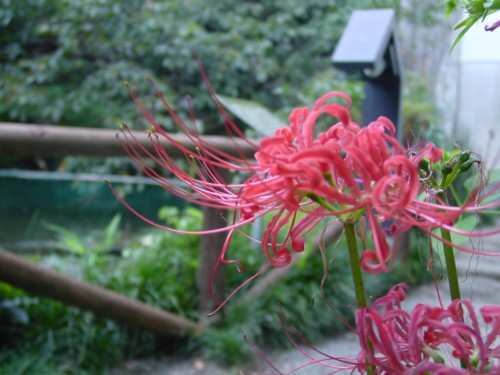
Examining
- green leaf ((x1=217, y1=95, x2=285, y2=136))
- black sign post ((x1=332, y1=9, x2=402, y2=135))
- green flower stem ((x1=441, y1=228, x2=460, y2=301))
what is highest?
green flower stem ((x1=441, y1=228, x2=460, y2=301))

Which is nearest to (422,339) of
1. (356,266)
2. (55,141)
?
(356,266)

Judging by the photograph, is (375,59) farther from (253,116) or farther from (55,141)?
(55,141)

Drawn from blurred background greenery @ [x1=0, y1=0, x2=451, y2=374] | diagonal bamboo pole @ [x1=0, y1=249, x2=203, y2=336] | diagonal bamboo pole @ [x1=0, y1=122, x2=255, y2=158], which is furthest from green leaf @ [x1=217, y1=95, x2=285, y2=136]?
diagonal bamboo pole @ [x1=0, y1=249, x2=203, y2=336]

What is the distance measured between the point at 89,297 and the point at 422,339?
139 centimetres

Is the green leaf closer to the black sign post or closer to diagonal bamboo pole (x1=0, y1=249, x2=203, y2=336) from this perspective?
the black sign post

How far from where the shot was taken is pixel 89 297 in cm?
154

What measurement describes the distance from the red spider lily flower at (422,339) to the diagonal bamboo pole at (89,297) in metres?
1.26

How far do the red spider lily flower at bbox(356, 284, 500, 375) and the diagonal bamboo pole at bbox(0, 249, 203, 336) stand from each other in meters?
1.26

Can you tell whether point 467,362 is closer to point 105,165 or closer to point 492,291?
point 492,291

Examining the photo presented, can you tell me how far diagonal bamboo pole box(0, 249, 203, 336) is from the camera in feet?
4.49

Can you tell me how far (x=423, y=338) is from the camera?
30 cm

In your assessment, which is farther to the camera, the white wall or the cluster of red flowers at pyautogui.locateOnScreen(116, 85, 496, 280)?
the white wall

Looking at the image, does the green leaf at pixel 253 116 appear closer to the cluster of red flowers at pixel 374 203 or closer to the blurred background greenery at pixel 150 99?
the blurred background greenery at pixel 150 99

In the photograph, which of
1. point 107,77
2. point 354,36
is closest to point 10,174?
point 107,77
